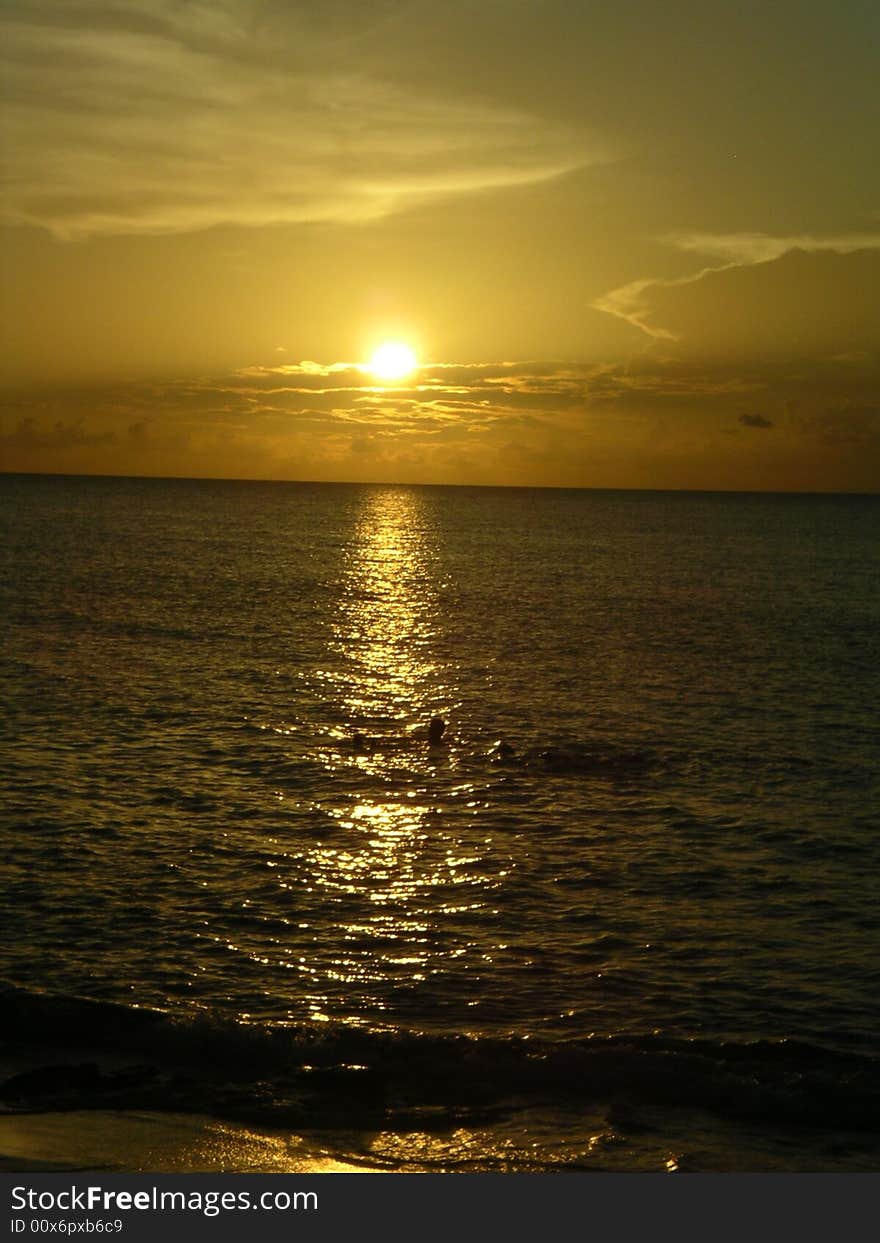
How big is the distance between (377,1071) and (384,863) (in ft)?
31.3

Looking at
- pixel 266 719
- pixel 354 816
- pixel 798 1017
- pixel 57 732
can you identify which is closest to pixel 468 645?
pixel 266 719

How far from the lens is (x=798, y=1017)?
20.8 m

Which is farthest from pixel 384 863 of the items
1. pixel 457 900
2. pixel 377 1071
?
pixel 377 1071

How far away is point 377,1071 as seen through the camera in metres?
18.9

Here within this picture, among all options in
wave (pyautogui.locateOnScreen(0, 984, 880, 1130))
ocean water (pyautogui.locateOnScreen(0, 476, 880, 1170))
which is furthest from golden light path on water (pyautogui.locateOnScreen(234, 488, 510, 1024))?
wave (pyautogui.locateOnScreen(0, 984, 880, 1130))

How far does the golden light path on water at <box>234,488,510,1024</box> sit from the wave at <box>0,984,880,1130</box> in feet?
4.62

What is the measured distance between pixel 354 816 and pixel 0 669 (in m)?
25.5

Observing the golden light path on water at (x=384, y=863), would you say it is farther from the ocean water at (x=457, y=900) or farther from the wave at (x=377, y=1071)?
the wave at (x=377, y=1071)

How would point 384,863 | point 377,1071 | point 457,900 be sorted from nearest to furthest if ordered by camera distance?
1. point 377,1071
2. point 457,900
3. point 384,863

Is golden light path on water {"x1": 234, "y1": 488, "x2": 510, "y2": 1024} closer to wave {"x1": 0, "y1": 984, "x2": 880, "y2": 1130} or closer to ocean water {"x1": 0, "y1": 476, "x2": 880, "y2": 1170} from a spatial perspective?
ocean water {"x1": 0, "y1": 476, "x2": 880, "y2": 1170}

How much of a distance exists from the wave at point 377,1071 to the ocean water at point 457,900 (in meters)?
0.06

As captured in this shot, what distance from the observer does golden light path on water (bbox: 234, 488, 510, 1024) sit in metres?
22.3

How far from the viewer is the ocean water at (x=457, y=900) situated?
1805 cm

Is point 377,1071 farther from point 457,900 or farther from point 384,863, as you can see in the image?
point 384,863
